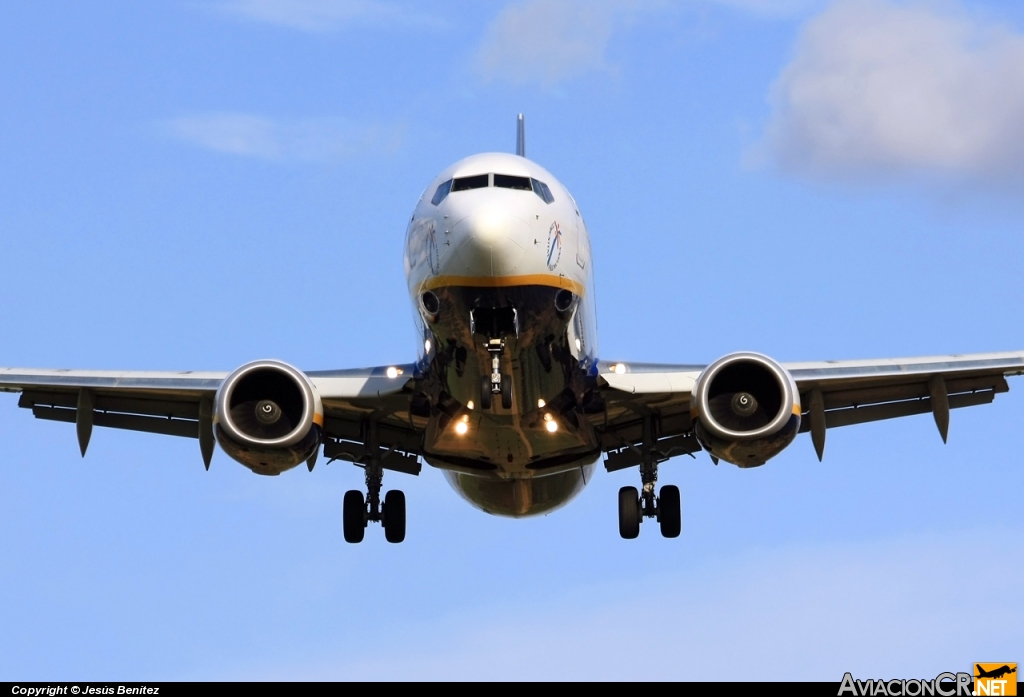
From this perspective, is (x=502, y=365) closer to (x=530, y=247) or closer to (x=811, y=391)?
(x=530, y=247)

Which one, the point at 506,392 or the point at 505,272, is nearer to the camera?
the point at 505,272

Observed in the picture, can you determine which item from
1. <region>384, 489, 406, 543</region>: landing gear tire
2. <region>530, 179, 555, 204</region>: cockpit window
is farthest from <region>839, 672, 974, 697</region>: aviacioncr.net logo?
<region>384, 489, 406, 543</region>: landing gear tire

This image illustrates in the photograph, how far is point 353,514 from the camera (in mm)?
32656

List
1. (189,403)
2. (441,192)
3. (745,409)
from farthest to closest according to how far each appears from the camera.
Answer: (189,403) < (745,409) < (441,192)

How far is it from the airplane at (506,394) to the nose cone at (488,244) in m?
0.03

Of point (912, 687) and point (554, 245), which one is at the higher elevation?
point (554, 245)

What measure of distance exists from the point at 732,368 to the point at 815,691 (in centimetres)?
669

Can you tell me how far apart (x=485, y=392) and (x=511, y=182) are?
2984 mm

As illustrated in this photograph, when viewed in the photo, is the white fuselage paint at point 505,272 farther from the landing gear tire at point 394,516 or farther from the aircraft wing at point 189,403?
the landing gear tire at point 394,516

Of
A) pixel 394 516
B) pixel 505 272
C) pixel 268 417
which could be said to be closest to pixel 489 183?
pixel 505 272

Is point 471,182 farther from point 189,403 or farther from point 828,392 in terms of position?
point 828,392

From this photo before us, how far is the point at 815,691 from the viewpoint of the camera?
22.5 metres

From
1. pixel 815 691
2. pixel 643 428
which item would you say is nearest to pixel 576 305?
pixel 643 428

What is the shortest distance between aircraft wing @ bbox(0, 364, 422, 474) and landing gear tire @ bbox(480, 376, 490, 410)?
2.17m
